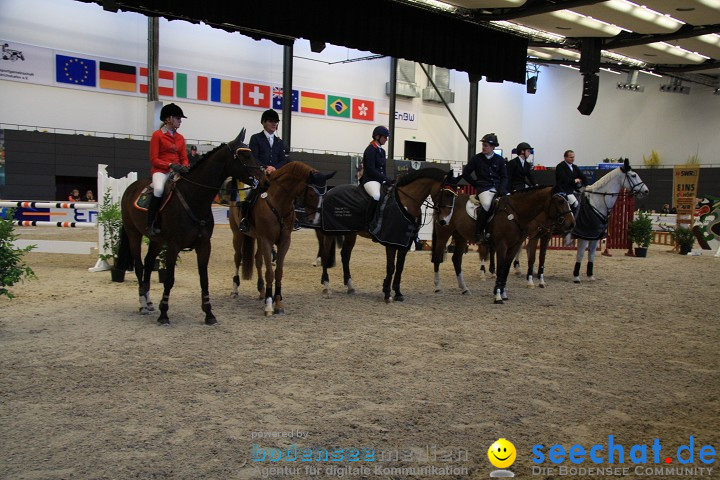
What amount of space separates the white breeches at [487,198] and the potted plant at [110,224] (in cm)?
473

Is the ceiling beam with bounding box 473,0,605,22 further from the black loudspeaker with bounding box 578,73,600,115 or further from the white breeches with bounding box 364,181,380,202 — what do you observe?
the white breeches with bounding box 364,181,380,202

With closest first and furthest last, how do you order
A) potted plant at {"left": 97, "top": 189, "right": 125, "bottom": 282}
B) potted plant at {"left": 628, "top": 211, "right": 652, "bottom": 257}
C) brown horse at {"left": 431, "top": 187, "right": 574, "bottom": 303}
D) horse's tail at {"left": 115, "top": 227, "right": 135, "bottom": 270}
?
1. brown horse at {"left": 431, "top": 187, "right": 574, "bottom": 303}
2. horse's tail at {"left": 115, "top": 227, "right": 135, "bottom": 270}
3. potted plant at {"left": 97, "top": 189, "right": 125, "bottom": 282}
4. potted plant at {"left": 628, "top": 211, "right": 652, "bottom": 257}

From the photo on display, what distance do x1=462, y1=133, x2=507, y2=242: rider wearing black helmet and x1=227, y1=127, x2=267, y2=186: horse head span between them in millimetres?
3041

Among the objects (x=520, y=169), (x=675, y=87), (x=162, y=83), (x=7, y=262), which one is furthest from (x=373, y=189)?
(x=675, y=87)

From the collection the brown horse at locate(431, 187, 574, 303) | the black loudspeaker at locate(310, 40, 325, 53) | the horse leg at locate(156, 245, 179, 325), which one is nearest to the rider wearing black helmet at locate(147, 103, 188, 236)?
the horse leg at locate(156, 245, 179, 325)

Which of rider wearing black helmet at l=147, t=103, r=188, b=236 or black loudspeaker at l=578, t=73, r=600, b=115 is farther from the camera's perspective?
black loudspeaker at l=578, t=73, r=600, b=115

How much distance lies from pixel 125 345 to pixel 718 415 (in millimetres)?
4131

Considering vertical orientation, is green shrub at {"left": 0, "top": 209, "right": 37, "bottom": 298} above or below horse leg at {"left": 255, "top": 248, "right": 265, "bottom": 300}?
above

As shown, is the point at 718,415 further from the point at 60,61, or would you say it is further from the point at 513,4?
the point at 60,61

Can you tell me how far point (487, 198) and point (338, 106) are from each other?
1712 centimetres

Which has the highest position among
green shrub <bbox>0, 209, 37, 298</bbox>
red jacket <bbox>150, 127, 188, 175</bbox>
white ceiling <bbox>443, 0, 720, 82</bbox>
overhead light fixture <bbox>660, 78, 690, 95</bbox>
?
overhead light fixture <bbox>660, 78, 690, 95</bbox>

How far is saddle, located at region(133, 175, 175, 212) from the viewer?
5641 mm

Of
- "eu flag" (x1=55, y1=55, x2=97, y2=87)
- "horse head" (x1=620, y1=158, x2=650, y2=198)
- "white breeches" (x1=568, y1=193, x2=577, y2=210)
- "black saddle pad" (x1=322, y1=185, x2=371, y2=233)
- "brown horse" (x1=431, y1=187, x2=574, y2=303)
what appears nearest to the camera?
"black saddle pad" (x1=322, y1=185, x2=371, y2=233)

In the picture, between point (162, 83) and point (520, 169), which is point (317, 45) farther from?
point (162, 83)
